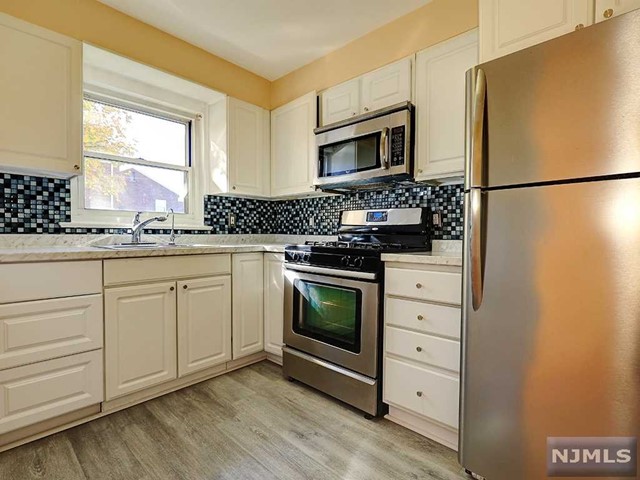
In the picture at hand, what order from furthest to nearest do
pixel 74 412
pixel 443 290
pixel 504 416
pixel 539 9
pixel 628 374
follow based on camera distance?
pixel 74 412 < pixel 443 290 < pixel 539 9 < pixel 504 416 < pixel 628 374

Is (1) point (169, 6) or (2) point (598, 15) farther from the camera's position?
(1) point (169, 6)

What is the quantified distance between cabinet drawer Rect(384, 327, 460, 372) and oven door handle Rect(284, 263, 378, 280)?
0.30m

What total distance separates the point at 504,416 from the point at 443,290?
1.79 feet

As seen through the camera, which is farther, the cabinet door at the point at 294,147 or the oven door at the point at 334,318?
the cabinet door at the point at 294,147

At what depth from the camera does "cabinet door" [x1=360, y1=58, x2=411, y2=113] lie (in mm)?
2077

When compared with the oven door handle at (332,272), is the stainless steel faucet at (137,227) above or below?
above

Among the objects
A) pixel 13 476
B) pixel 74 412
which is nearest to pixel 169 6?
pixel 74 412

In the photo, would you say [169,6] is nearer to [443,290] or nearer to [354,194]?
[354,194]

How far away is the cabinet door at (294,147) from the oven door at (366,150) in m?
0.16

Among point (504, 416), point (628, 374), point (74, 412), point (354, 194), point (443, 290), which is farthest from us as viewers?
point (354, 194)

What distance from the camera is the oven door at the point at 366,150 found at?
2.02 meters

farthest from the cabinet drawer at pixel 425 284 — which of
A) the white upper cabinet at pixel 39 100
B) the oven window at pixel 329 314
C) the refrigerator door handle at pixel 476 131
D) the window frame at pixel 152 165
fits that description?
the white upper cabinet at pixel 39 100

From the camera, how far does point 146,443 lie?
62.5 inches

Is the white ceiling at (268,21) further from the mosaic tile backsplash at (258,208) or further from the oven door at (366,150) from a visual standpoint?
the mosaic tile backsplash at (258,208)
